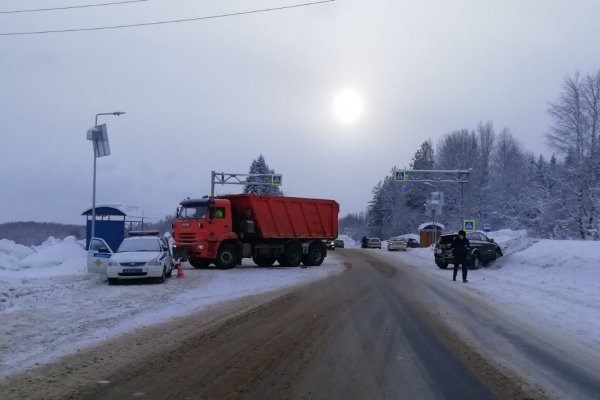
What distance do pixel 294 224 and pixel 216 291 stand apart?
41.5 feet

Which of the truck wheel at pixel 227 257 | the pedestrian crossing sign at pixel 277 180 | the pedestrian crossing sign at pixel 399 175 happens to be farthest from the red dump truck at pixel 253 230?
the pedestrian crossing sign at pixel 277 180

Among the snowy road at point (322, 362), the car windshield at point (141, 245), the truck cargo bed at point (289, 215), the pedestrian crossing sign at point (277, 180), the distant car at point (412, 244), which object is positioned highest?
the pedestrian crossing sign at point (277, 180)

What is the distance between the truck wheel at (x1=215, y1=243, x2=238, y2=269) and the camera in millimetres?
25406

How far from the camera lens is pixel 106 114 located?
A: 29.0 meters

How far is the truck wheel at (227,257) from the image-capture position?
25406 millimetres

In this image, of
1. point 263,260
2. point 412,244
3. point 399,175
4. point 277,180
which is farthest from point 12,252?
point 412,244

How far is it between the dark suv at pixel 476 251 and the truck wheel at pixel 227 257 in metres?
10.7

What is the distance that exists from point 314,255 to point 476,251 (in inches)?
324

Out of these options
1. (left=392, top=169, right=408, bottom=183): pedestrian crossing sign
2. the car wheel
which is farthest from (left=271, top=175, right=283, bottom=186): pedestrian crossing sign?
the car wheel

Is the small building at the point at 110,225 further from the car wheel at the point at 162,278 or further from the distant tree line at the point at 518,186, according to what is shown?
the distant tree line at the point at 518,186

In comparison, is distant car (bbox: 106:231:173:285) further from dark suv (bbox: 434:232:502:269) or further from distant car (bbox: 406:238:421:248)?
distant car (bbox: 406:238:421:248)

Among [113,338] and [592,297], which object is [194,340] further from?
[592,297]

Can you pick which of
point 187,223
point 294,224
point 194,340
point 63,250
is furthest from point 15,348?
point 63,250

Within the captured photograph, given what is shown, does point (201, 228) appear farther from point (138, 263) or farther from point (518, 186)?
point (518, 186)
